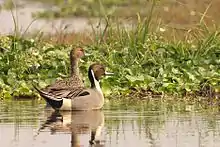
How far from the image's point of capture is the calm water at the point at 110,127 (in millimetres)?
10812

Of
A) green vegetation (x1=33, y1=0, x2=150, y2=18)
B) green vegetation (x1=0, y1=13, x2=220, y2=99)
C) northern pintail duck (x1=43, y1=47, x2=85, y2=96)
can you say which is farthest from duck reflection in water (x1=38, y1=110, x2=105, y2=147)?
green vegetation (x1=33, y1=0, x2=150, y2=18)

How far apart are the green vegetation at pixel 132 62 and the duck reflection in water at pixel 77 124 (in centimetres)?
137

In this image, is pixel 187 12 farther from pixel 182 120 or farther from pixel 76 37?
pixel 182 120

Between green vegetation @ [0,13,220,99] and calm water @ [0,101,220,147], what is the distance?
92cm

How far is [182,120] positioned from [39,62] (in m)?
3.82

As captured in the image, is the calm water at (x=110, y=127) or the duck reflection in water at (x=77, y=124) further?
the duck reflection in water at (x=77, y=124)

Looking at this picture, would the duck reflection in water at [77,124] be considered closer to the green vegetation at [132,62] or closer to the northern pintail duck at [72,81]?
the northern pintail duck at [72,81]

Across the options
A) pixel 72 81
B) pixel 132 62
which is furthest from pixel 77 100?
pixel 132 62

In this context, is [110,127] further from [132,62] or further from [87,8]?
[87,8]

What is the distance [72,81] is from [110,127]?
2.09m

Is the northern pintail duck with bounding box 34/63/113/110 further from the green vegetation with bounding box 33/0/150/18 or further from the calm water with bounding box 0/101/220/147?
the green vegetation with bounding box 33/0/150/18

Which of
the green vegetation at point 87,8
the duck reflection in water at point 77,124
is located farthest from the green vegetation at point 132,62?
the green vegetation at point 87,8

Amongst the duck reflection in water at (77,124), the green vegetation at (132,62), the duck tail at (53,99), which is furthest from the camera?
the green vegetation at (132,62)

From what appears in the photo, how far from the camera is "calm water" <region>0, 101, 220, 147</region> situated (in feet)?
35.5
